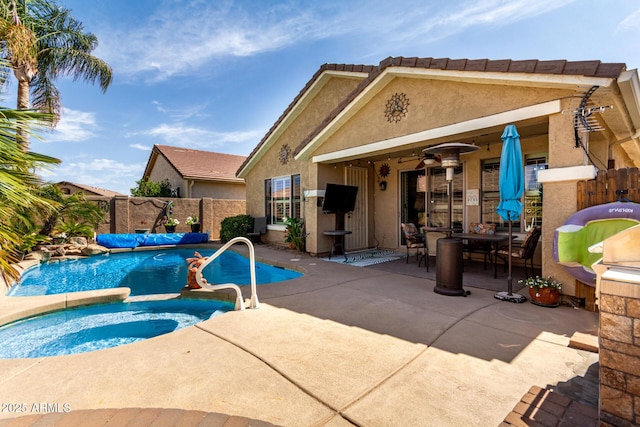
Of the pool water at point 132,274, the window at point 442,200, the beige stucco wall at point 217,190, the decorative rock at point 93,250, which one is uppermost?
the beige stucco wall at point 217,190

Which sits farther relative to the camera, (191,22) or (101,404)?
(191,22)

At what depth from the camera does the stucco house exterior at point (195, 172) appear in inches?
758

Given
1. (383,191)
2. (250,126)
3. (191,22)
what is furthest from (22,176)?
(250,126)

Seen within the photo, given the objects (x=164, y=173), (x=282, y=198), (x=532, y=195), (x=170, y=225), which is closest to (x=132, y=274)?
(x=282, y=198)

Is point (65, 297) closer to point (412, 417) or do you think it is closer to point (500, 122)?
point (412, 417)

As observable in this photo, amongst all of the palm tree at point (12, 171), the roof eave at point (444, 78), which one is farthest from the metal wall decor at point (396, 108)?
the palm tree at point (12, 171)

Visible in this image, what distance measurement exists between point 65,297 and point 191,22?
315 inches

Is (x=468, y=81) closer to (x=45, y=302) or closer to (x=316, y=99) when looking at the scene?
(x=316, y=99)

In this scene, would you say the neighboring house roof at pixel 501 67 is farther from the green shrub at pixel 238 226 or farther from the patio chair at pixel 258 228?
the green shrub at pixel 238 226

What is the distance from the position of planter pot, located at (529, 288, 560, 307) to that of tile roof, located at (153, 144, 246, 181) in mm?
18319

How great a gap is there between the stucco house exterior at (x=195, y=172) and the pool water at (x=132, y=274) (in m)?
8.18

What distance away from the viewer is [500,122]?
5523 millimetres

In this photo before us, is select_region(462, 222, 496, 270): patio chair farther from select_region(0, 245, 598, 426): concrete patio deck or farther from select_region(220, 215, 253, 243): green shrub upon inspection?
select_region(220, 215, 253, 243): green shrub

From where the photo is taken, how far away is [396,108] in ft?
24.0
